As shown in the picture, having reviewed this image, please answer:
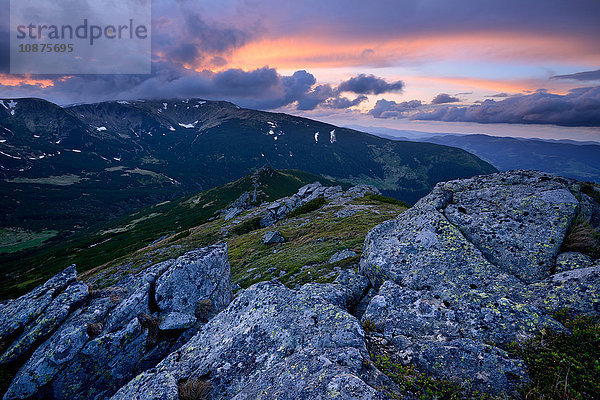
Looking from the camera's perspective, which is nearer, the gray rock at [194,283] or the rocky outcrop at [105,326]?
the rocky outcrop at [105,326]

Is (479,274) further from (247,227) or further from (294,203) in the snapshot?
(294,203)

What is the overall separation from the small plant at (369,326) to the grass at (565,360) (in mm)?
4474

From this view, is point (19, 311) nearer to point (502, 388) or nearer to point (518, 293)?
point (502, 388)

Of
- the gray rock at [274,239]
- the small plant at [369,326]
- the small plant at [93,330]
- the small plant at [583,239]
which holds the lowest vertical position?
the gray rock at [274,239]

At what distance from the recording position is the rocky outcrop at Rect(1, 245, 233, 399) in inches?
473

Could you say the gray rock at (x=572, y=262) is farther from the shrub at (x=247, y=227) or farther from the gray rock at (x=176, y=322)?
the shrub at (x=247, y=227)

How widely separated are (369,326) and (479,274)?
6.23m

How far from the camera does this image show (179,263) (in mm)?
17531

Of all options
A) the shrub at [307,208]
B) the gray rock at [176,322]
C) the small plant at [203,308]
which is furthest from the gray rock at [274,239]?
the gray rock at [176,322]

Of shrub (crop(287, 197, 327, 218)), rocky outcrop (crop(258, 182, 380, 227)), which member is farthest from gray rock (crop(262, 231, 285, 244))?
rocky outcrop (crop(258, 182, 380, 227))

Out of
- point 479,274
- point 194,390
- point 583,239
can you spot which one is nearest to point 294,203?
point 479,274

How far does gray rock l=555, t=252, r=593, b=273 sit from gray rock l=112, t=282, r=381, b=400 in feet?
32.9

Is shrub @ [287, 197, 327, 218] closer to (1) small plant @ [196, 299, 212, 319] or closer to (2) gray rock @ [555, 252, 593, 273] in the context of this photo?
(1) small plant @ [196, 299, 212, 319]

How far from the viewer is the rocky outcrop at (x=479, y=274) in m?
8.43
